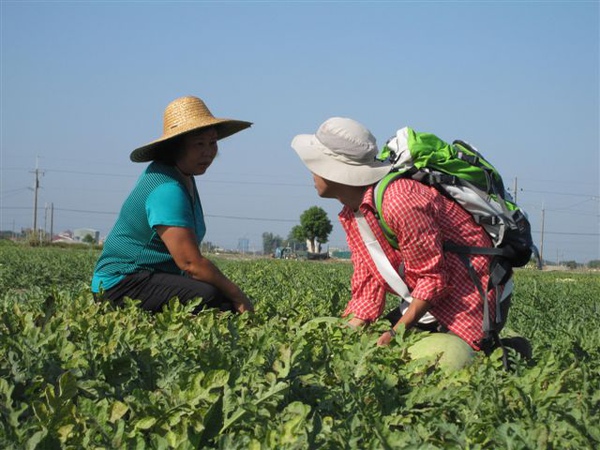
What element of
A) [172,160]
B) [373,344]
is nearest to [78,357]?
[373,344]

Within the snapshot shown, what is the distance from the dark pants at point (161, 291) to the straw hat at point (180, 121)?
79cm

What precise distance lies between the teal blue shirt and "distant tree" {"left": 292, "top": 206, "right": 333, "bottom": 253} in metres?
88.1

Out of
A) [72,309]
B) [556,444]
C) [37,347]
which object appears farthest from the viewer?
[72,309]

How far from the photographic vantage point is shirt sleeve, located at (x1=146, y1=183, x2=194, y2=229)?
207 inches

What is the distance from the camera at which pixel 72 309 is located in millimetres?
4766

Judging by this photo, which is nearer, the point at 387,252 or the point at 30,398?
the point at 30,398

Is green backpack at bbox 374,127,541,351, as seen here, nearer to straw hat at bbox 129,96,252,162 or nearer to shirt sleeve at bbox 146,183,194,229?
shirt sleeve at bbox 146,183,194,229

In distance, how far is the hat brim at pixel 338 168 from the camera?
4477mm

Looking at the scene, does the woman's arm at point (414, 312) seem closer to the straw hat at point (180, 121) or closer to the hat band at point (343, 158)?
the hat band at point (343, 158)

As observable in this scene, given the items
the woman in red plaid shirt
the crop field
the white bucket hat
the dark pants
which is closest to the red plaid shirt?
the woman in red plaid shirt

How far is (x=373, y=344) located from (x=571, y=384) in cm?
70

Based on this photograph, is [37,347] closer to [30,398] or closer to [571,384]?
[30,398]

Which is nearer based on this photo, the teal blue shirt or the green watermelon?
the green watermelon

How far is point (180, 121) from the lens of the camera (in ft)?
18.5
